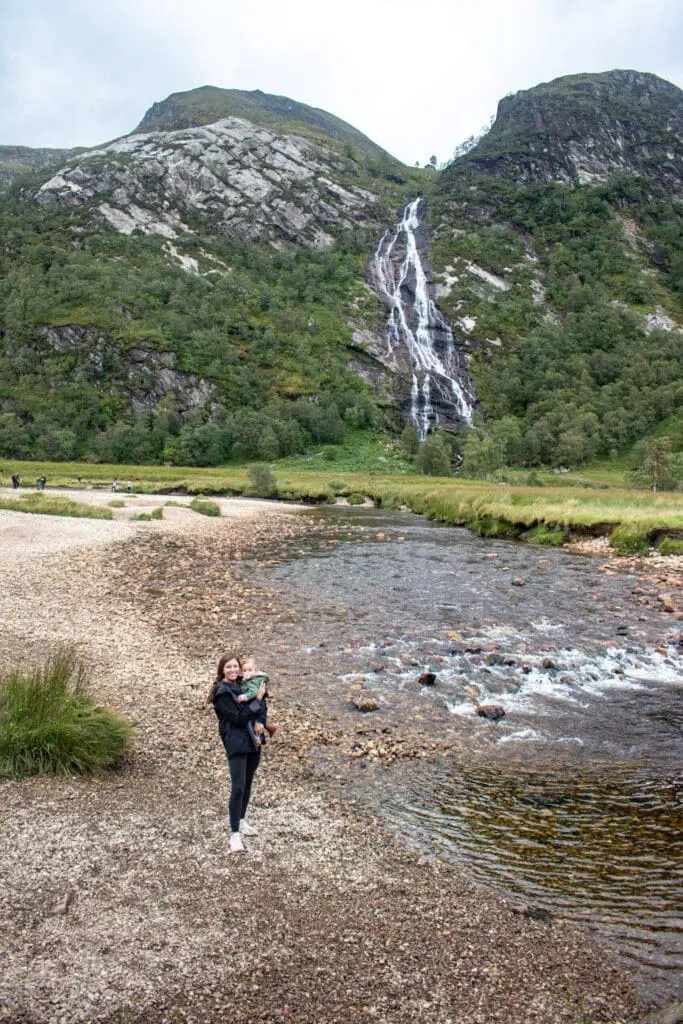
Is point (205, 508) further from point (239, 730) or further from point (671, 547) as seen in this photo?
point (239, 730)

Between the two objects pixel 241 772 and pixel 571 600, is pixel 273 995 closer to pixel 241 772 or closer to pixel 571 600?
pixel 241 772

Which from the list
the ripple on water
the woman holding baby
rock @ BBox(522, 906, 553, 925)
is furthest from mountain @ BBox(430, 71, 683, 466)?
rock @ BBox(522, 906, 553, 925)

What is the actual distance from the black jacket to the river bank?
4.03ft

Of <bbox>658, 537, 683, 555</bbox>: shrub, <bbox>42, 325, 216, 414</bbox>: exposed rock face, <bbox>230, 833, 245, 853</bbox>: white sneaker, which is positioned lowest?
<bbox>230, 833, 245, 853</bbox>: white sneaker

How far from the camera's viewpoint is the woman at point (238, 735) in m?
7.81

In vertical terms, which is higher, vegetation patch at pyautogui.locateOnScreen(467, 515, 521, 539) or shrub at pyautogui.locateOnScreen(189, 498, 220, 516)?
vegetation patch at pyautogui.locateOnScreen(467, 515, 521, 539)

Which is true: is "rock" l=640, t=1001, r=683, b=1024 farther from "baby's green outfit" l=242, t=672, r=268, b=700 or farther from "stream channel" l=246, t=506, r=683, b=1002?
"baby's green outfit" l=242, t=672, r=268, b=700

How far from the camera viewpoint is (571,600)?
21.9 meters

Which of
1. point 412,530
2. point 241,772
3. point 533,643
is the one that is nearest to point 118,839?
point 241,772

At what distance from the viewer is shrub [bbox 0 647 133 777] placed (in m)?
8.68

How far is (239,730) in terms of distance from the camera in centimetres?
792

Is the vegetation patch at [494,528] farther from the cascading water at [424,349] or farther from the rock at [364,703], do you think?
the cascading water at [424,349]

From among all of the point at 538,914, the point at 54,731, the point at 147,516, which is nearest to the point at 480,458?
the point at 147,516

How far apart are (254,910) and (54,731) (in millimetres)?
4332
